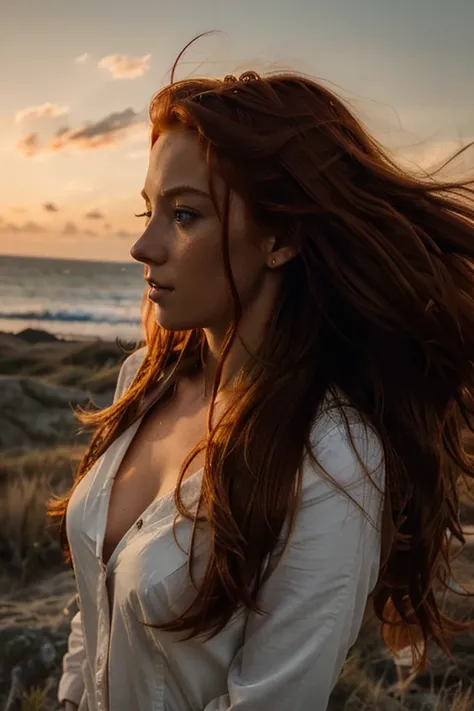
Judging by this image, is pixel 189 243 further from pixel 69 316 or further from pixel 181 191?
pixel 69 316

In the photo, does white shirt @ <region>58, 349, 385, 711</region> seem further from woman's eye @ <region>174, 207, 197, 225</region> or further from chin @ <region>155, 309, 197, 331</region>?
woman's eye @ <region>174, 207, 197, 225</region>

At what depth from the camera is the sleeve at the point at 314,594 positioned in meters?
0.88

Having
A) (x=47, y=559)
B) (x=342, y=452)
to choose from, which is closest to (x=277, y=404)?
(x=342, y=452)

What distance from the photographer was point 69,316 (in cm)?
285

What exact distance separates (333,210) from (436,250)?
7.0 inches

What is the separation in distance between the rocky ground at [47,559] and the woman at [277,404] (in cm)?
66

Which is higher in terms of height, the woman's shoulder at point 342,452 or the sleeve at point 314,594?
the woman's shoulder at point 342,452

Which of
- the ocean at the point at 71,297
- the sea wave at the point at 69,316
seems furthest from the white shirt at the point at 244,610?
the sea wave at the point at 69,316

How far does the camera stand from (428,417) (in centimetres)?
106

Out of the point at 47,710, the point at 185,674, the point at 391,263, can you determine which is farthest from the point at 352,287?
the point at 47,710

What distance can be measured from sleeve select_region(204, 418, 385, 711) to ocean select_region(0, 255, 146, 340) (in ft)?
5.74

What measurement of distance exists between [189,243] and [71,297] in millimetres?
1934

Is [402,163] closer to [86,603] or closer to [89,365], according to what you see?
[86,603]

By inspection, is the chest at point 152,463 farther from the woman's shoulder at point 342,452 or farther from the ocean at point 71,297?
the ocean at point 71,297
